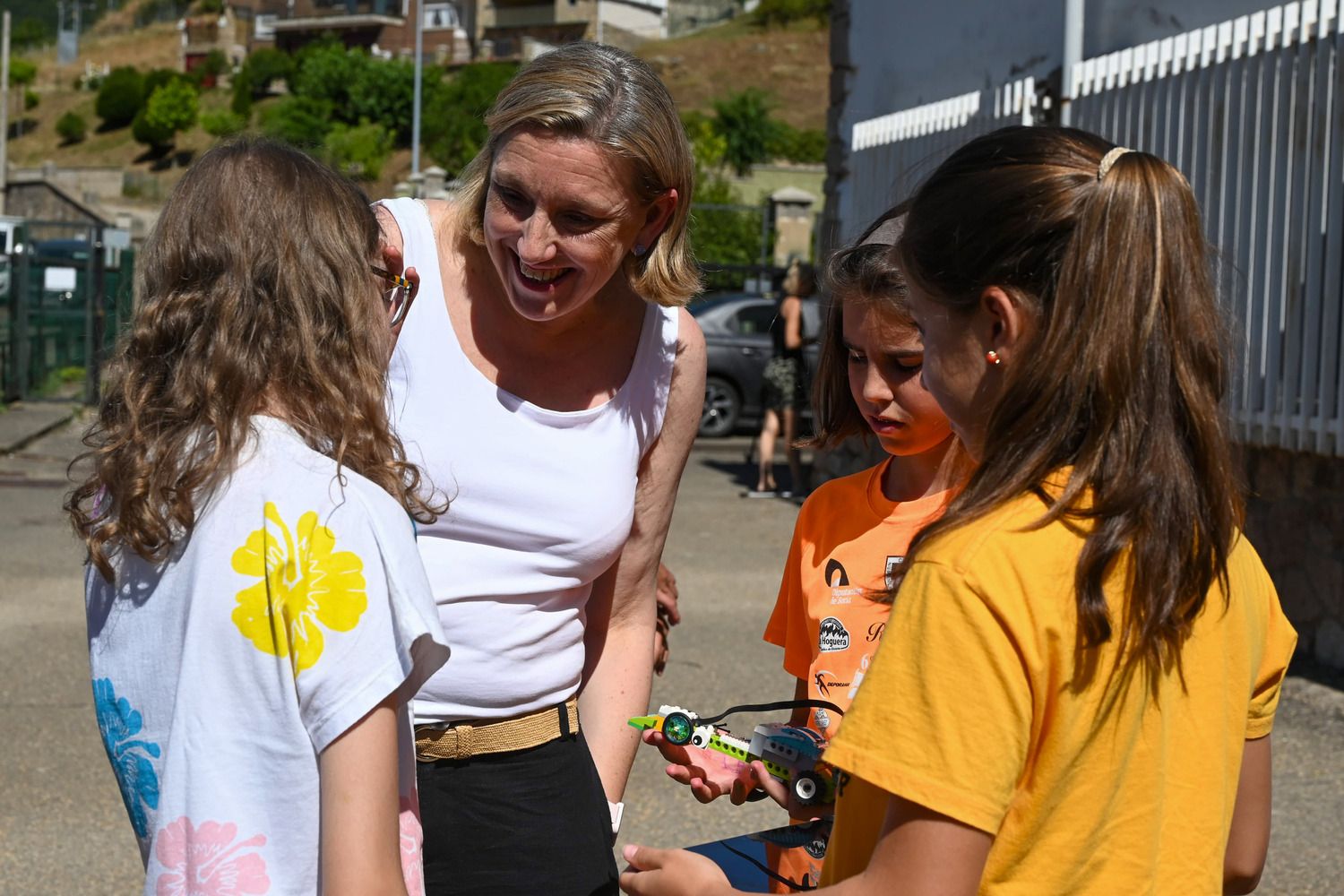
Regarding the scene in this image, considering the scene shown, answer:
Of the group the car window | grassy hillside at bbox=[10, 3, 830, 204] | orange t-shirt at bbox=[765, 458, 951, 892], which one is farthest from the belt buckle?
grassy hillside at bbox=[10, 3, 830, 204]

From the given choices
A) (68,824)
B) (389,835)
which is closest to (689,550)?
(68,824)

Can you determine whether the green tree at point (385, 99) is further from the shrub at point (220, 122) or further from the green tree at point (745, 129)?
the green tree at point (745, 129)

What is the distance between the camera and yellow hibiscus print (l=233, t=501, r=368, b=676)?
59.3 inches

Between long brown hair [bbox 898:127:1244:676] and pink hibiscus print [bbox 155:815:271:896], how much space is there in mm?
772

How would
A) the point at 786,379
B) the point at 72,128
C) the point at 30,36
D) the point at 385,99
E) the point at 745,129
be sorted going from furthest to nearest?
the point at 30,36
the point at 72,128
the point at 385,99
the point at 745,129
the point at 786,379

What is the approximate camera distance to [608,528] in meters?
2.23

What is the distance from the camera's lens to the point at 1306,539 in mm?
6305

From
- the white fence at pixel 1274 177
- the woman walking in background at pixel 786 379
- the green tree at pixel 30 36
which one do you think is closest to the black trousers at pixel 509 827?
the white fence at pixel 1274 177

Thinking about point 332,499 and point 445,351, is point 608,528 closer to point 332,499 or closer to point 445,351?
point 445,351

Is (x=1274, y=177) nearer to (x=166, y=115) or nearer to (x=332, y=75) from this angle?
(x=332, y=75)

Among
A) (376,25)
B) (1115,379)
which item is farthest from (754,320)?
(376,25)

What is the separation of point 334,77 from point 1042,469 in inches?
2567

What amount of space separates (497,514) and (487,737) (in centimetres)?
32

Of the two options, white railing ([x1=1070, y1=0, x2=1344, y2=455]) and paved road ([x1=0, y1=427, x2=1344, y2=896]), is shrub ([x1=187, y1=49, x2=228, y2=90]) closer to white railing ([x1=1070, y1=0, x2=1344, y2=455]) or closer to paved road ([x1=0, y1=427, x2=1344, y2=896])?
paved road ([x1=0, y1=427, x2=1344, y2=896])
